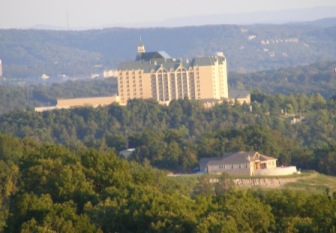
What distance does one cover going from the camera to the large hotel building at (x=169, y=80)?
367 ft

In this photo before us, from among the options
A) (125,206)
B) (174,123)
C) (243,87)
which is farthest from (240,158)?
(243,87)

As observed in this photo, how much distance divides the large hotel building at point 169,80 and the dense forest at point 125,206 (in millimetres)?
63460

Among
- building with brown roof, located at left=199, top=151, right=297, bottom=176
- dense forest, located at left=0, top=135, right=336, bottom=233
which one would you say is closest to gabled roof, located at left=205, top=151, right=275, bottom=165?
building with brown roof, located at left=199, top=151, right=297, bottom=176

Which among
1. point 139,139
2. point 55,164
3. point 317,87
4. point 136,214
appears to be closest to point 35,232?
point 136,214

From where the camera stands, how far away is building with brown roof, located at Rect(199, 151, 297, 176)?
66.2m

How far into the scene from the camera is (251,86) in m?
158

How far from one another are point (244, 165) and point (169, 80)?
45494 millimetres

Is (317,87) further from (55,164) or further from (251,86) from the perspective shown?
(55,164)

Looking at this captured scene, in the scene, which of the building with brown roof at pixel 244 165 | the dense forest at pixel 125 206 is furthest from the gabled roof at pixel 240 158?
Result: the dense forest at pixel 125 206

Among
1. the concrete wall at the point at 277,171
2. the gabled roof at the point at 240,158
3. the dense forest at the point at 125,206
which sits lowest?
the concrete wall at the point at 277,171

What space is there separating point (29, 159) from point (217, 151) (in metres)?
24.0

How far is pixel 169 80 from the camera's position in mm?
112375

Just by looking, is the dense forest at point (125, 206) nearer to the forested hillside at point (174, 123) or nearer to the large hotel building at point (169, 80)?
the forested hillside at point (174, 123)

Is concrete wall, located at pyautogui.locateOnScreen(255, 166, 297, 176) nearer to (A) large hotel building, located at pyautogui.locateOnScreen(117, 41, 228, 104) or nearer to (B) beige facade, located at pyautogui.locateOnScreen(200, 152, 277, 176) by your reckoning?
(B) beige facade, located at pyautogui.locateOnScreen(200, 152, 277, 176)
